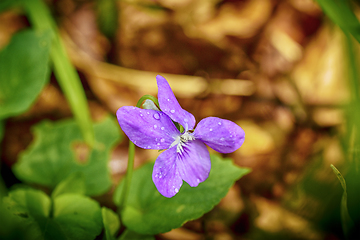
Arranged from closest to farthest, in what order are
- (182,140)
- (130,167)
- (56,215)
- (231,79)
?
(182,140)
(130,167)
(56,215)
(231,79)

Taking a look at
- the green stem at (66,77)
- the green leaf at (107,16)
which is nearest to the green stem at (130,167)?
the green stem at (66,77)

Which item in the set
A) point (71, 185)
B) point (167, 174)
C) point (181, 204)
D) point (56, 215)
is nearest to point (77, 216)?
point (56, 215)

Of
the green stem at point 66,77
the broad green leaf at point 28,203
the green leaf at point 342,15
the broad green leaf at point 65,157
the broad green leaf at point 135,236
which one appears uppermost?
the green leaf at point 342,15

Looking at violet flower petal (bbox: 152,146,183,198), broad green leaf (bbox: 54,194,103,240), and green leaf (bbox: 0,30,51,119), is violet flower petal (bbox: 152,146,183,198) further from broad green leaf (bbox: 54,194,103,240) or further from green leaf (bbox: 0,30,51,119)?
green leaf (bbox: 0,30,51,119)

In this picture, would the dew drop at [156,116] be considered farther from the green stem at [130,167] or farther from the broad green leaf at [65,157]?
the broad green leaf at [65,157]

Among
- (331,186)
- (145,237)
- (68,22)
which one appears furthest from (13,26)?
(331,186)

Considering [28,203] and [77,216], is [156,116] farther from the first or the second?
[28,203]

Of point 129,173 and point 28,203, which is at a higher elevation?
point 129,173
